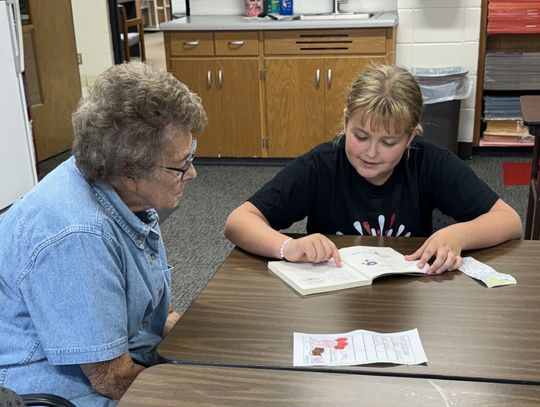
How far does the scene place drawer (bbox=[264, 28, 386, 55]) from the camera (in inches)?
163

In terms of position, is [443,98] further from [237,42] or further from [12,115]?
[12,115]

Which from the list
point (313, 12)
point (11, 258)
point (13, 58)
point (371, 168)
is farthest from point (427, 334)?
point (313, 12)

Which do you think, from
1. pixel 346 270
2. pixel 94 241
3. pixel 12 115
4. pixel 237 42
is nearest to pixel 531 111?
pixel 346 270

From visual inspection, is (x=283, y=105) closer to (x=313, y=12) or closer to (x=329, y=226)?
(x=313, y=12)

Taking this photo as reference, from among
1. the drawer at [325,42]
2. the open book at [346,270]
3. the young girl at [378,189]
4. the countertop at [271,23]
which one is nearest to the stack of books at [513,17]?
the countertop at [271,23]

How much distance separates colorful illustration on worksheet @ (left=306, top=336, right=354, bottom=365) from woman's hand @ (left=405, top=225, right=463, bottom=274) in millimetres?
364

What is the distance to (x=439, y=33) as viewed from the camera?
439cm

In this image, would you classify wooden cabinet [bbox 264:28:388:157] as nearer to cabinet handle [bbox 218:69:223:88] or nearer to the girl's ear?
cabinet handle [bbox 218:69:223:88]

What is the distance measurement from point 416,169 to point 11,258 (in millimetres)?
1098

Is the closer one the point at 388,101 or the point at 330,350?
the point at 330,350

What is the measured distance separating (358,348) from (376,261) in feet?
1.19

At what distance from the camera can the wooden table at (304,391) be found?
38.8 inches

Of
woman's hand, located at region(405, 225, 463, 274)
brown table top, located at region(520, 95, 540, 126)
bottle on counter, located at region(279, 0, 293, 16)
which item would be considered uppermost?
bottle on counter, located at region(279, 0, 293, 16)

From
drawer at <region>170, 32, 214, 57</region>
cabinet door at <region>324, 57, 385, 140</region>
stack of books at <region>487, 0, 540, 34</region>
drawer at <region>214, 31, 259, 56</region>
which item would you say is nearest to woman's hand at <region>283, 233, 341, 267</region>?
cabinet door at <region>324, 57, 385, 140</region>
